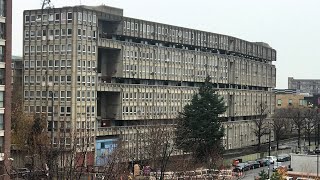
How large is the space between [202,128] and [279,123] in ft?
170

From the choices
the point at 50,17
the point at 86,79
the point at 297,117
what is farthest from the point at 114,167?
the point at 297,117

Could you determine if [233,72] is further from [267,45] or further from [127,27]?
[127,27]

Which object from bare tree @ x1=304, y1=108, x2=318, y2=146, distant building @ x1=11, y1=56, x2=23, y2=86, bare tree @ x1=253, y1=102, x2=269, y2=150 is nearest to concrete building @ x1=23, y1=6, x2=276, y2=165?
bare tree @ x1=253, y1=102, x2=269, y2=150

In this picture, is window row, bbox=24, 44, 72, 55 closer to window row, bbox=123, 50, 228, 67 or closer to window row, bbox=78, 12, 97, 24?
window row, bbox=78, 12, 97, 24

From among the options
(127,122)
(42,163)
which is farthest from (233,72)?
(42,163)

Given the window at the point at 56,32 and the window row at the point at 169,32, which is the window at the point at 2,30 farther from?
the window row at the point at 169,32

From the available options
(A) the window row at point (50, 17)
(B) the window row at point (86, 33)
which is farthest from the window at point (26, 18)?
(B) the window row at point (86, 33)

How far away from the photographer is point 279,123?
114312 mm

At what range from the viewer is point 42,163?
80.0 ft

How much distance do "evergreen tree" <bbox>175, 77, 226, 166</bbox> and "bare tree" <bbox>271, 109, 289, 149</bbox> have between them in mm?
36973

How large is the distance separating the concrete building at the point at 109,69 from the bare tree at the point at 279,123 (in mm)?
15497

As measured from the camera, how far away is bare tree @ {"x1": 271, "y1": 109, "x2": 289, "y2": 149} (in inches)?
4220

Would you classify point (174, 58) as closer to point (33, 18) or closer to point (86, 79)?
point (86, 79)

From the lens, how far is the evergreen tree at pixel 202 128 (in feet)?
211
